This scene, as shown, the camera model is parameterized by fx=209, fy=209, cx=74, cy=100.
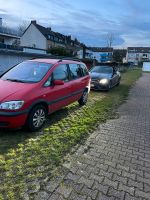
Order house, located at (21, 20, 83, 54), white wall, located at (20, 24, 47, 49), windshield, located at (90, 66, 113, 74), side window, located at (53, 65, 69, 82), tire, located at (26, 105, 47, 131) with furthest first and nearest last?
1. white wall, located at (20, 24, 47, 49)
2. house, located at (21, 20, 83, 54)
3. windshield, located at (90, 66, 113, 74)
4. side window, located at (53, 65, 69, 82)
5. tire, located at (26, 105, 47, 131)

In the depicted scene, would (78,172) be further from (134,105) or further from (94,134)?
(134,105)

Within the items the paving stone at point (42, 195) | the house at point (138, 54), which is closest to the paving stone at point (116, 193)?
the paving stone at point (42, 195)

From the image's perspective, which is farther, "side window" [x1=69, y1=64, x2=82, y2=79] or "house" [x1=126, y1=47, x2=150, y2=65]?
"house" [x1=126, y1=47, x2=150, y2=65]

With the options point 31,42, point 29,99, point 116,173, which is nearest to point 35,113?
point 29,99

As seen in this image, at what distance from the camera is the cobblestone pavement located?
10.2 ft

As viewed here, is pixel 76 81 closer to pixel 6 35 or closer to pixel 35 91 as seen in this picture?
pixel 35 91

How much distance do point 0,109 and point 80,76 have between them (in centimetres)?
403

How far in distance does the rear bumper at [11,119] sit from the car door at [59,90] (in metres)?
1.12

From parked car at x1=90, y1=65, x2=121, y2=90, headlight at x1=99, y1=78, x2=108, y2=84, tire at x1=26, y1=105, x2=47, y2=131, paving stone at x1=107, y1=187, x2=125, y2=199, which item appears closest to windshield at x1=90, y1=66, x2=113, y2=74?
parked car at x1=90, y1=65, x2=121, y2=90

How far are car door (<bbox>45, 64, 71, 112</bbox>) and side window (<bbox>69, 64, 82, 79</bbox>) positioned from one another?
1.29 feet

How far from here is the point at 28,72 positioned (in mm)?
6008

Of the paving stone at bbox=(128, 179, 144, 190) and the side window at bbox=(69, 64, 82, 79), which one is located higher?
the side window at bbox=(69, 64, 82, 79)

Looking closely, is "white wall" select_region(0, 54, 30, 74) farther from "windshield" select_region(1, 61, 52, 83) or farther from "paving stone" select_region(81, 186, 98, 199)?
"paving stone" select_region(81, 186, 98, 199)

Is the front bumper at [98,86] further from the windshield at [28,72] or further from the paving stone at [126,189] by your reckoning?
the paving stone at [126,189]
